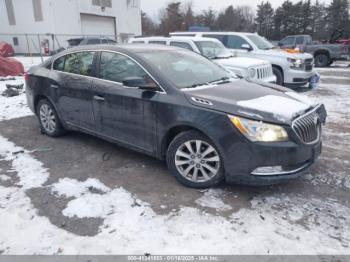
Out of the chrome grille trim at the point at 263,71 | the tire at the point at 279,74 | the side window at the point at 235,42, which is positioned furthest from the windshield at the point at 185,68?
the side window at the point at 235,42

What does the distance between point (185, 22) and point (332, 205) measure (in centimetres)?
5427

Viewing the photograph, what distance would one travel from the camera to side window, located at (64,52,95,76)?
4.54m

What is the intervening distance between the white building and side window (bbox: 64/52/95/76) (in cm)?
2399

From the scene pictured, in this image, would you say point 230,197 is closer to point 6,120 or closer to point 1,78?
point 6,120

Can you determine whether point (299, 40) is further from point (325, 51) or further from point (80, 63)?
point (80, 63)

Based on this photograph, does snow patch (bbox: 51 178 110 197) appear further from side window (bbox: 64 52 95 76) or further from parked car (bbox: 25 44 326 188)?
side window (bbox: 64 52 95 76)

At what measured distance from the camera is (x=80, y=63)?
4.72m

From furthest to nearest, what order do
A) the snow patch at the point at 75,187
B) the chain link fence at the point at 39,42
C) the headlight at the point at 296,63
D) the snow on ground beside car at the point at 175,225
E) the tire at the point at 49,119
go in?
the chain link fence at the point at 39,42, the headlight at the point at 296,63, the tire at the point at 49,119, the snow patch at the point at 75,187, the snow on ground beside car at the point at 175,225

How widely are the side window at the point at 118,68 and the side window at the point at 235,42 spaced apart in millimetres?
6614

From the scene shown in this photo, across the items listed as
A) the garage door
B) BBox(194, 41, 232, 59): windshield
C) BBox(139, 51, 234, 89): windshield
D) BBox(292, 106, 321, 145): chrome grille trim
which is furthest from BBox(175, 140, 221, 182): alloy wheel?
the garage door

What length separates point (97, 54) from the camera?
4453 mm

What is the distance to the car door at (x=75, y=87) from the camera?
14.8ft

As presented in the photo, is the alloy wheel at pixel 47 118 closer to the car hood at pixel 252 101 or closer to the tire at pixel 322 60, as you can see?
the car hood at pixel 252 101

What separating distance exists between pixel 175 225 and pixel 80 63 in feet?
9.86
